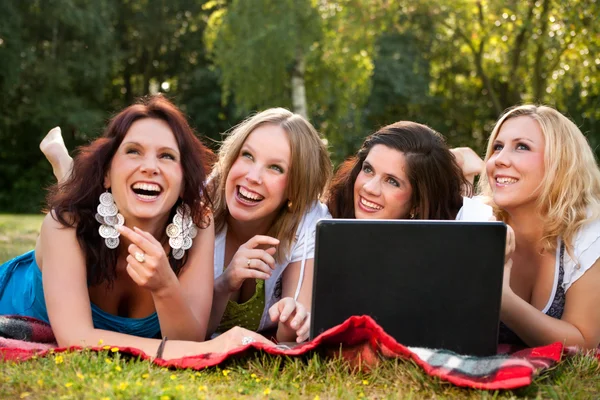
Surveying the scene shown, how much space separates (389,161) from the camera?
12.5 feet

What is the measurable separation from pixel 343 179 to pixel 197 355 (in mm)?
1526

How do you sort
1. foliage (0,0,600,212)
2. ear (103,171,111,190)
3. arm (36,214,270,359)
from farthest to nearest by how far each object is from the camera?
1. foliage (0,0,600,212)
2. ear (103,171,111,190)
3. arm (36,214,270,359)

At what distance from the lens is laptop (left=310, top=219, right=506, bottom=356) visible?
2.65m

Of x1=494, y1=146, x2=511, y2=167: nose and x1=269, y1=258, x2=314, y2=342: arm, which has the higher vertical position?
x1=494, y1=146, x2=511, y2=167: nose

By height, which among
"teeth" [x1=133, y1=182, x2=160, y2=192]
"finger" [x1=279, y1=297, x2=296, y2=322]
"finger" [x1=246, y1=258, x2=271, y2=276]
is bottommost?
"finger" [x1=279, y1=297, x2=296, y2=322]

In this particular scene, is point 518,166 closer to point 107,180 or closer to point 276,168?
point 276,168

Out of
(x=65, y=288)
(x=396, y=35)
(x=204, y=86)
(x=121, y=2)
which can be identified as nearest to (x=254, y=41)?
(x=396, y=35)

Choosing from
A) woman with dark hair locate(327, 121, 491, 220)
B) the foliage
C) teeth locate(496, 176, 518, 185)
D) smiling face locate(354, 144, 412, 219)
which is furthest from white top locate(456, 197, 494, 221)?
the foliage

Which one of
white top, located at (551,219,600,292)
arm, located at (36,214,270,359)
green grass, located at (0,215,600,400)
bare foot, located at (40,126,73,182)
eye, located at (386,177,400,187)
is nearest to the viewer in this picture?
green grass, located at (0,215,600,400)

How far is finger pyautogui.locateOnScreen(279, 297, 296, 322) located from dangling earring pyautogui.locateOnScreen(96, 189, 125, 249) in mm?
830

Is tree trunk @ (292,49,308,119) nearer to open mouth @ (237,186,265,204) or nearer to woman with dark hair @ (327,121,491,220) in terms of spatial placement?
woman with dark hair @ (327,121,491,220)

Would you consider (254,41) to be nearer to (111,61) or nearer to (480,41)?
(480,41)

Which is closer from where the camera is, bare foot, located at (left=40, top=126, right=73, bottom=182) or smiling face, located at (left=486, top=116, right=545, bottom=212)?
smiling face, located at (left=486, top=116, right=545, bottom=212)

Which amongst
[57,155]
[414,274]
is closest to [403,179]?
[414,274]
